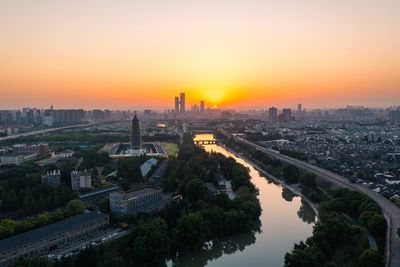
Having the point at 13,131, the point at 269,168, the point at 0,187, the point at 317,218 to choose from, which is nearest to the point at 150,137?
the point at 13,131

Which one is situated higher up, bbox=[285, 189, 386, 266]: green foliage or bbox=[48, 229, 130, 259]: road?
bbox=[285, 189, 386, 266]: green foliage

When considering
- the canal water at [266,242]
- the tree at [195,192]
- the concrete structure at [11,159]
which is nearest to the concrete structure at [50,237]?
the canal water at [266,242]

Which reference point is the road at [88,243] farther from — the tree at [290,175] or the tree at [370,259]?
the tree at [290,175]

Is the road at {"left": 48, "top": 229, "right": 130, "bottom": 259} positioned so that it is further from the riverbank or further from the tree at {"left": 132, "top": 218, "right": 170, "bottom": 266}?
the riverbank

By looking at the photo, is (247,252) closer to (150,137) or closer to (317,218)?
(317,218)

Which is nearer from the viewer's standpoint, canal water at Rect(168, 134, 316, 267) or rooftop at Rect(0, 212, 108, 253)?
rooftop at Rect(0, 212, 108, 253)

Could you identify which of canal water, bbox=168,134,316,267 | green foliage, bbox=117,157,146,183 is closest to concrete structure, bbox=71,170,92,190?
green foliage, bbox=117,157,146,183

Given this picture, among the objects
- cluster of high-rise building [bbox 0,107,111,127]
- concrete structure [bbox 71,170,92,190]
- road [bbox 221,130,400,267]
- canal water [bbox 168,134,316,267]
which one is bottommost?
canal water [bbox 168,134,316,267]

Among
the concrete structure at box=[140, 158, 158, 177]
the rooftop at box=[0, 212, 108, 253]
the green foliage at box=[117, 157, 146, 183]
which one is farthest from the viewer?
the concrete structure at box=[140, 158, 158, 177]
